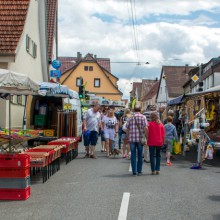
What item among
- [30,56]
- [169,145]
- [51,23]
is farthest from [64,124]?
[51,23]

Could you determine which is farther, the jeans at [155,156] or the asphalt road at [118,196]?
the jeans at [155,156]

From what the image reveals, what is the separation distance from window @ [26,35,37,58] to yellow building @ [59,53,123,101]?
5378 cm

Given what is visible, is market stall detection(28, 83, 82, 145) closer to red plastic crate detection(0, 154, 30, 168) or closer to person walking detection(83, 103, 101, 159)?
person walking detection(83, 103, 101, 159)

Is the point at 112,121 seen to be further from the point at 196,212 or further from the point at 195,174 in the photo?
the point at 196,212

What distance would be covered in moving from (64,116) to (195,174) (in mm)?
6746

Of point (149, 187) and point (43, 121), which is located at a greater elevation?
point (43, 121)

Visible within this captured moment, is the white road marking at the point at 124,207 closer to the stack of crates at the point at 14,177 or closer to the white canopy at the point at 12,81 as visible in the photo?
the stack of crates at the point at 14,177

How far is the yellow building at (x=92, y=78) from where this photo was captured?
79500 millimetres

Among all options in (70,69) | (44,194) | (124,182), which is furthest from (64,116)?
(70,69)

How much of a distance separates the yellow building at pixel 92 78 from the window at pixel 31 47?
53775 mm

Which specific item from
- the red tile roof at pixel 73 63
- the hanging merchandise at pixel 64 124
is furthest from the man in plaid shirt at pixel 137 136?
the red tile roof at pixel 73 63

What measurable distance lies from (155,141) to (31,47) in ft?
46.2

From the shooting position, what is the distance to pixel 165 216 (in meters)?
7.16

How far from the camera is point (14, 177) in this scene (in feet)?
27.8
